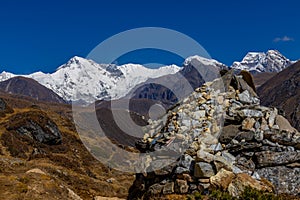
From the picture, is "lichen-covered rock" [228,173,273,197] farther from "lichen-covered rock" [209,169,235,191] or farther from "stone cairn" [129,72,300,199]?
"lichen-covered rock" [209,169,235,191]

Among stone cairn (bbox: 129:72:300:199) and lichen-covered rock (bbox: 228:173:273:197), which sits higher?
stone cairn (bbox: 129:72:300:199)

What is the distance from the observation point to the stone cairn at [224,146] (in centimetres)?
1300

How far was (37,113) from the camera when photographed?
9081cm

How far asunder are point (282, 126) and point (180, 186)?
6150mm

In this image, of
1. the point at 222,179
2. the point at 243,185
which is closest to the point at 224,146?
the point at 222,179

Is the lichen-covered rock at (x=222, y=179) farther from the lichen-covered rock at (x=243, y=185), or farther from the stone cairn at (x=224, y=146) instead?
the lichen-covered rock at (x=243, y=185)

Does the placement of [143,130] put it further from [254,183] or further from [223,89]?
[254,183]

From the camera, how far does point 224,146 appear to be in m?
14.6

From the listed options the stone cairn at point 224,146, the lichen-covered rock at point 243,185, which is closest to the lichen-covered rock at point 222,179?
the stone cairn at point 224,146

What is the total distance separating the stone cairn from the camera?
12998 mm

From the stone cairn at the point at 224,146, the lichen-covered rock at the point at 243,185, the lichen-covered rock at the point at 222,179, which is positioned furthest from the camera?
the stone cairn at the point at 224,146

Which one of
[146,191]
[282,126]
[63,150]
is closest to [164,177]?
[146,191]

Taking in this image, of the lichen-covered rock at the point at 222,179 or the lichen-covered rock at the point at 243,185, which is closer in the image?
the lichen-covered rock at the point at 243,185

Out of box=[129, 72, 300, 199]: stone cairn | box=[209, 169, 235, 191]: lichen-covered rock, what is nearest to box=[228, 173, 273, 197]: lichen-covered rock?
box=[129, 72, 300, 199]: stone cairn
